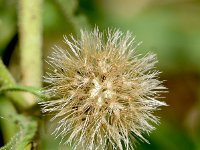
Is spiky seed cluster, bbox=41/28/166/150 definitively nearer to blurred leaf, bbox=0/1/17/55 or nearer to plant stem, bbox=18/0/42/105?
Result: plant stem, bbox=18/0/42/105

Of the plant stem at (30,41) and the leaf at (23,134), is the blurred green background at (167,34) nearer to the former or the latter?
the plant stem at (30,41)

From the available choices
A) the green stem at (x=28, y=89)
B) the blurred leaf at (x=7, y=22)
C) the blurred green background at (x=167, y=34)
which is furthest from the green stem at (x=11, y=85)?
the blurred green background at (x=167, y=34)

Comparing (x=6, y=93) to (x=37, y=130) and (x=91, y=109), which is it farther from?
(x=91, y=109)

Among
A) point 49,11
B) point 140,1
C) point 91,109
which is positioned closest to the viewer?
point 91,109

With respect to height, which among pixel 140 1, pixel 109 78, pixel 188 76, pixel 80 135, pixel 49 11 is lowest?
pixel 80 135

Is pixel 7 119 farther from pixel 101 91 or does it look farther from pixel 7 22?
pixel 7 22

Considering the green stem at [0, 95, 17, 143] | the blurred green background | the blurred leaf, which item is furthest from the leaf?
the blurred green background

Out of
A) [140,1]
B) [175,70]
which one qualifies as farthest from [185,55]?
[140,1]
